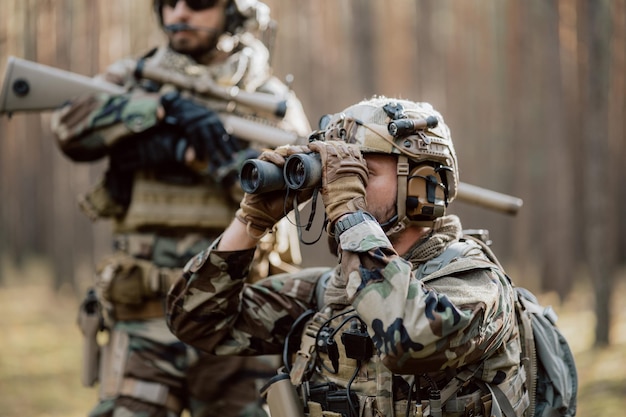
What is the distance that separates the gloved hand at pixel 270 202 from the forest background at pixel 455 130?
4.83 meters

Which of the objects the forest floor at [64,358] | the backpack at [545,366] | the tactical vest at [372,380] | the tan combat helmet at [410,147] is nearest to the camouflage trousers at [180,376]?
the tactical vest at [372,380]

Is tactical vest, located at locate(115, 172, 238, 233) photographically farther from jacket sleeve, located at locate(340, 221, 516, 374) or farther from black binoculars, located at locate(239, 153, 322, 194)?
jacket sleeve, located at locate(340, 221, 516, 374)

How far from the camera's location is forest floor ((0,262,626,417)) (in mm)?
7527

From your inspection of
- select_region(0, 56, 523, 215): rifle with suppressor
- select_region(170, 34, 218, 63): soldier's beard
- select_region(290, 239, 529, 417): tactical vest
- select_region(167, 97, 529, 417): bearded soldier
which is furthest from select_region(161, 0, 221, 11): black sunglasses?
select_region(290, 239, 529, 417): tactical vest

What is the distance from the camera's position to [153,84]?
16.0ft

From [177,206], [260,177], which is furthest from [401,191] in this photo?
[177,206]

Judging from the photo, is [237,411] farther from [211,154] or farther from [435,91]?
[435,91]

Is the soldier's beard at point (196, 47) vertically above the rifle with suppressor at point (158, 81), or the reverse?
the soldier's beard at point (196, 47)

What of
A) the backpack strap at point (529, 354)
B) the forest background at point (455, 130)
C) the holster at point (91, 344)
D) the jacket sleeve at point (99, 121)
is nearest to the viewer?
the backpack strap at point (529, 354)

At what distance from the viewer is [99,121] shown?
459 centimetres

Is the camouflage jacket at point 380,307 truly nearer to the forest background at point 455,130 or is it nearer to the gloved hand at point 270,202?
the gloved hand at point 270,202

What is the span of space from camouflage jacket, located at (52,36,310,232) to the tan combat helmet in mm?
1595

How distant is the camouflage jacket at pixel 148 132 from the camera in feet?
14.9

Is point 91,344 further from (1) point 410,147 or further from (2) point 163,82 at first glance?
(1) point 410,147
